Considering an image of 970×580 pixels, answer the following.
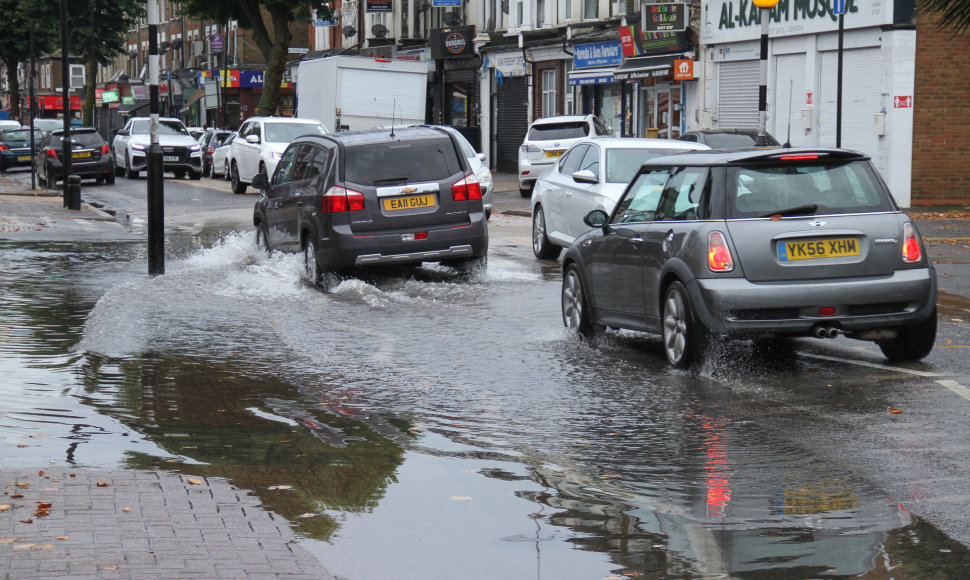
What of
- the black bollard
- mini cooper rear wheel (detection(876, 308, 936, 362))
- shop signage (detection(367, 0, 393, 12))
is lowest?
mini cooper rear wheel (detection(876, 308, 936, 362))

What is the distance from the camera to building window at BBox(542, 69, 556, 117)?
48125 millimetres

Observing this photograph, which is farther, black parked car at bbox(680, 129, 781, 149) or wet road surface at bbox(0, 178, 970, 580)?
black parked car at bbox(680, 129, 781, 149)

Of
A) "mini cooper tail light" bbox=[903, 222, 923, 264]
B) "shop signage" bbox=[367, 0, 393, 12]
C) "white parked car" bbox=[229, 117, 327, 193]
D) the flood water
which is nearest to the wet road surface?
the flood water

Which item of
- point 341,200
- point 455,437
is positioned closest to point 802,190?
point 455,437

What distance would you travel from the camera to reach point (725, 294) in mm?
9031

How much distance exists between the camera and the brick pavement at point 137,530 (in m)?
4.88

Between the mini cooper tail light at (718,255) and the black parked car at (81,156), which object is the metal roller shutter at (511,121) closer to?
the black parked car at (81,156)

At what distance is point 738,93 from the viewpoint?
3653cm

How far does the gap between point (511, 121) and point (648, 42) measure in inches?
461

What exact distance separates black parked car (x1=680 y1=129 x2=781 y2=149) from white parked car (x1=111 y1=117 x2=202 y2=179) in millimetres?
21487

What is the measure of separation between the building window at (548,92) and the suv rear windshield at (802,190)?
38.8m

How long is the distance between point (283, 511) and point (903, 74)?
26275 mm

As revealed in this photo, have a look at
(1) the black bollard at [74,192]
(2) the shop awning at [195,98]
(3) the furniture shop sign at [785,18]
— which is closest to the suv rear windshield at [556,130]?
(3) the furniture shop sign at [785,18]

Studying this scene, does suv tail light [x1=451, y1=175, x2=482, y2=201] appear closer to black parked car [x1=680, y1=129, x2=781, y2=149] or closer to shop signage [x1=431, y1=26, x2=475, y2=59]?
black parked car [x1=680, y1=129, x2=781, y2=149]
